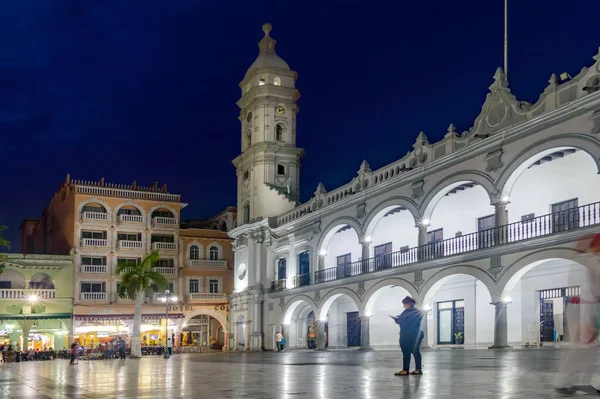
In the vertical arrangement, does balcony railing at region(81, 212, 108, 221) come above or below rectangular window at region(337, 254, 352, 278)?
above

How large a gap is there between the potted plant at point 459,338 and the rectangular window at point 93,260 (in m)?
31.1

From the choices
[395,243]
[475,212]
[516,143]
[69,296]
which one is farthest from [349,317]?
[69,296]

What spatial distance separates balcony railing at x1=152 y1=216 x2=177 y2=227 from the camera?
190 feet

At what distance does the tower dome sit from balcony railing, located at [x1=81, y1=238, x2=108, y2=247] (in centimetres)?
1719

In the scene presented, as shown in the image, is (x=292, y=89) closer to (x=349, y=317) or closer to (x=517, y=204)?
(x=349, y=317)

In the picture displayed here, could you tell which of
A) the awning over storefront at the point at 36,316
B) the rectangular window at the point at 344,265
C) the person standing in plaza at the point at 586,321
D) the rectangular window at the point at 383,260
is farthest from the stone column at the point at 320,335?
the person standing in plaza at the point at 586,321

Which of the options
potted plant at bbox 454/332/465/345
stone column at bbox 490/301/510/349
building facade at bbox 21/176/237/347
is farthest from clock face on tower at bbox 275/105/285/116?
stone column at bbox 490/301/510/349

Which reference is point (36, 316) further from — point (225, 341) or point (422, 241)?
point (422, 241)

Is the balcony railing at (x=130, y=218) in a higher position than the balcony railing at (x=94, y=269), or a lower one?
higher

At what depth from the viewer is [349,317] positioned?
141ft

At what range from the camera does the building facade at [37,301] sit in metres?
51.5

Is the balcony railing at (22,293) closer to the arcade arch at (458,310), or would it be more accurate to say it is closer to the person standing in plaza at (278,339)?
the person standing in plaza at (278,339)

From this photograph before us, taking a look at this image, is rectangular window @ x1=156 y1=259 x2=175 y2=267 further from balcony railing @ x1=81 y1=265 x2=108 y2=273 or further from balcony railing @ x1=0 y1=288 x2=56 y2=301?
balcony railing @ x1=0 y1=288 x2=56 y2=301

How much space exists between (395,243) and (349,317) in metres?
6.72
